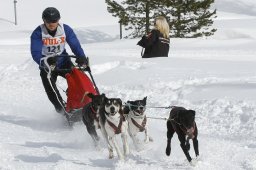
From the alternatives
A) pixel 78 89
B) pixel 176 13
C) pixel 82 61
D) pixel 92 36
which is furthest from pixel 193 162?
pixel 92 36

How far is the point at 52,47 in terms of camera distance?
7.00 m

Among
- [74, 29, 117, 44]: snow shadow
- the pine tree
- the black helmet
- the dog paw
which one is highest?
the black helmet

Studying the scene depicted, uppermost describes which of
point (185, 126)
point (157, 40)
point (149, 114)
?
point (185, 126)

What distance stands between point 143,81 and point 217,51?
6952 millimetres

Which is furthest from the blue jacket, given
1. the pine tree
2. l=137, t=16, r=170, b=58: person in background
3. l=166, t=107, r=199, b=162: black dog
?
the pine tree

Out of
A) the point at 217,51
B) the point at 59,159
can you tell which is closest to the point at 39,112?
the point at 59,159

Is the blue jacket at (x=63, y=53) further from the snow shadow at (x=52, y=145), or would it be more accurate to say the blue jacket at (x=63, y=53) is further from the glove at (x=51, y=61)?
the snow shadow at (x=52, y=145)

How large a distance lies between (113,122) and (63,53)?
7.52ft

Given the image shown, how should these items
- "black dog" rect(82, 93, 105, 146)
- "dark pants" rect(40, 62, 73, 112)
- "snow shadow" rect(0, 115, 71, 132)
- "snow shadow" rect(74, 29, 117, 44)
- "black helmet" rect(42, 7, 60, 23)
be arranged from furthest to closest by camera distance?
1. "snow shadow" rect(74, 29, 117, 44)
2. "snow shadow" rect(0, 115, 71, 132)
3. "dark pants" rect(40, 62, 73, 112)
4. "black helmet" rect(42, 7, 60, 23)
5. "black dog" rect(82, 93, 105, 146)

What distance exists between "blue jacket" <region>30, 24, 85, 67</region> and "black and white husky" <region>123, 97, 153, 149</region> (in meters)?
1.66

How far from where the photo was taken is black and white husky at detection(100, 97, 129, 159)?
521cm

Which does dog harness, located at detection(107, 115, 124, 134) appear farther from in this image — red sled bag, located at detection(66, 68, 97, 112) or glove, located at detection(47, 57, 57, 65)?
Result: glove, located at detection(47, 57, 57, 65)

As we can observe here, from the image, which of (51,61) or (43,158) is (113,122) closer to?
(43,158)

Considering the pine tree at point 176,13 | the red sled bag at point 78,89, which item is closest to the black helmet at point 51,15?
the red sled bag at point 78,89
